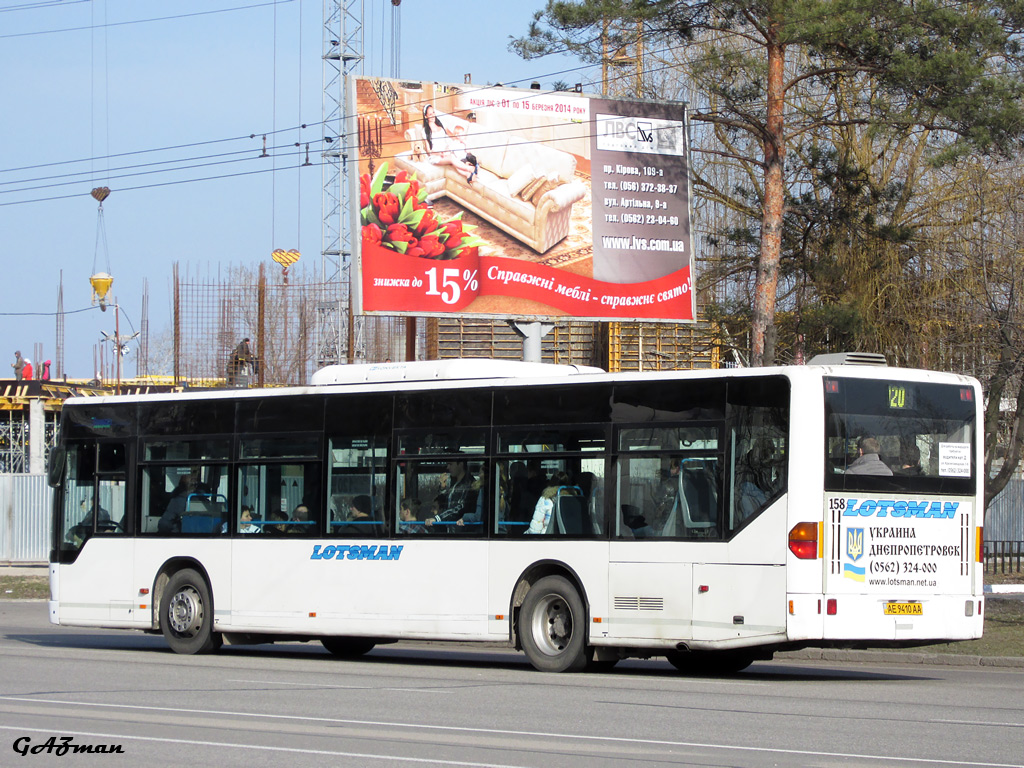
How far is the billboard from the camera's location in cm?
2688

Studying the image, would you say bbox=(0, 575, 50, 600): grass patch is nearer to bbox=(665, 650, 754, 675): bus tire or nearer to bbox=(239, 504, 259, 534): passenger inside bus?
bbox=(239, 504, 259, 534): passenger inside bus

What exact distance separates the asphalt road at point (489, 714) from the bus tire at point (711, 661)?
0.80 ft

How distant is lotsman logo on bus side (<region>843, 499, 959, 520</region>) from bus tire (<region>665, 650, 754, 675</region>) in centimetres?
231

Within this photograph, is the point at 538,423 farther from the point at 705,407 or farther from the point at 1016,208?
the point at 1016,208

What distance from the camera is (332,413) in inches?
648

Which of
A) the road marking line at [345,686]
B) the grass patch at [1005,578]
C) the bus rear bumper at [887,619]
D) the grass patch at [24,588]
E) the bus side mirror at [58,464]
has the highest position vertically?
the bus side mirror at [58,464]

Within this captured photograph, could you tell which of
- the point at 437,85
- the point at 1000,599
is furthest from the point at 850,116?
the point at 1000,599

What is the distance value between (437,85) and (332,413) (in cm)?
1233

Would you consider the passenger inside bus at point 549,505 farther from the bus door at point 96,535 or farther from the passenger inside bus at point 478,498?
the bus door at point 96,535

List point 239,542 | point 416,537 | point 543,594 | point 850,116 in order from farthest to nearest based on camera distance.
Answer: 1. point 850,116
2. point 239,542
3. point 416,537
4. point 543,594

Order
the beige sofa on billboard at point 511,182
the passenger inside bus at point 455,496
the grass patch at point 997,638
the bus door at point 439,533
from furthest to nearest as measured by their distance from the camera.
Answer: the beige sofa on billboard at point 511,182 < the grass patch at point 997,638 < the passenger inside bus at point 455,496 < the bus door at point 439,533

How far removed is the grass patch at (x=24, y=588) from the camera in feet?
96.9

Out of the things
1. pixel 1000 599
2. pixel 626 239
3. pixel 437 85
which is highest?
pixel 437 85

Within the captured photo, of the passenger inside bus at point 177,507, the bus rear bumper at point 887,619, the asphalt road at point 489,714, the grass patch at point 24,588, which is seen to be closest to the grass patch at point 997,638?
the asphalt road at point 489,714
